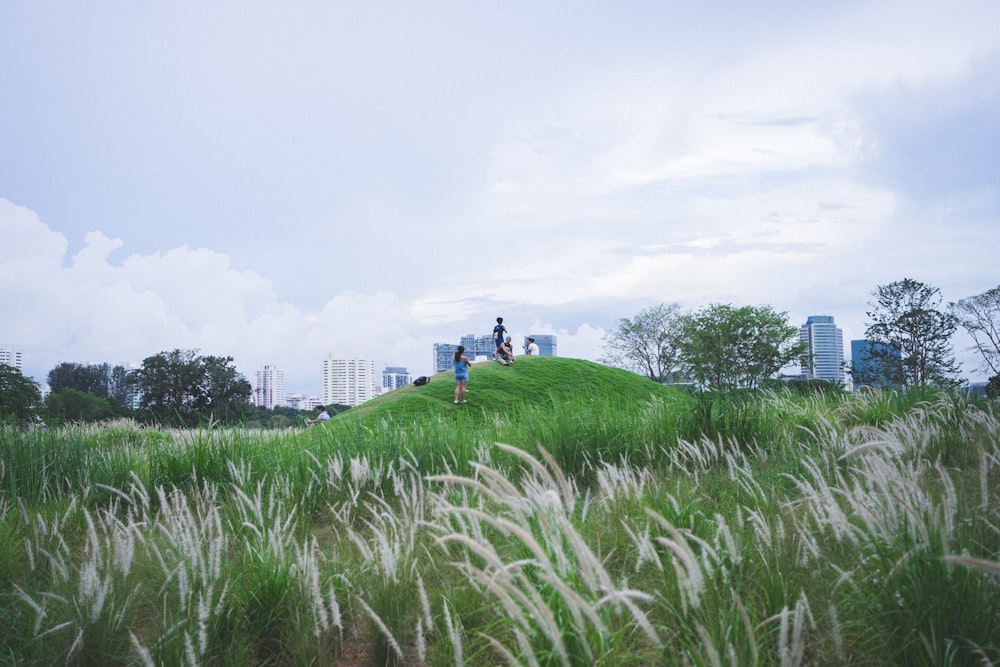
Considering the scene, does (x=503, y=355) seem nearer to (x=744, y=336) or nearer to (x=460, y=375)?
(x=460, y=375)

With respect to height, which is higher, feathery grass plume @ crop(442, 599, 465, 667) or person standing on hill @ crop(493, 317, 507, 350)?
person standing on hill @ crop(493, 317, 507, 350)

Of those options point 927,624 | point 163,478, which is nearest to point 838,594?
point 927,624

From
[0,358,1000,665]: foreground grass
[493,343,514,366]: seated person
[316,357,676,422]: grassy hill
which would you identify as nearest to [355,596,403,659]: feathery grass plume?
[0,358,1000,665]: foreground grass

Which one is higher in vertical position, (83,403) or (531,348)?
(531,348)

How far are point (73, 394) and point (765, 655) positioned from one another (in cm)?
4298

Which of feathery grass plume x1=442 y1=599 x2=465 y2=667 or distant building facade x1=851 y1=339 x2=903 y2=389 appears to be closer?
feathery grass plume x1=442 y1=599 x2=465 y2=667

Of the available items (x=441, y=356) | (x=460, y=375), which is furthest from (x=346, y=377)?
(x=460, y=375)

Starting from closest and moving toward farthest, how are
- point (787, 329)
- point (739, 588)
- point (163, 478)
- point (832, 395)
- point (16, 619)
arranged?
point (739, 588) → point (16, 619) → point (163, 478) → point (832, 395) → point (787, 329)

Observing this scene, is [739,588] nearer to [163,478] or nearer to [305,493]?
[305,493]

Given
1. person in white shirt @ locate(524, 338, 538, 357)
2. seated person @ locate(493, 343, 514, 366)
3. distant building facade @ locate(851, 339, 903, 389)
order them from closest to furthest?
seated person @ locate(493, 343, 514, 366), person in white shirt @ locate(524, 338, 538, 357), distant building facade @ locate(851, 339, 903, 389)

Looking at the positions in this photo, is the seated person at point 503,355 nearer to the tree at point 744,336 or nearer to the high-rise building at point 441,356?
the tree at point 744,336

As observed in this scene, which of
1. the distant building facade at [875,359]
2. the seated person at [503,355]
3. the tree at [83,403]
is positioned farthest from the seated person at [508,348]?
the tree at [83,403]

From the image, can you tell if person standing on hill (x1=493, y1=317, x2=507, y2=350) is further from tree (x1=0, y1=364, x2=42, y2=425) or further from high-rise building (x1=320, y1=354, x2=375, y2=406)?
high-rise building (x1=320, y1=354, x2=375, y2=406)

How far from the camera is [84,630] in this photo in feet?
8.46
